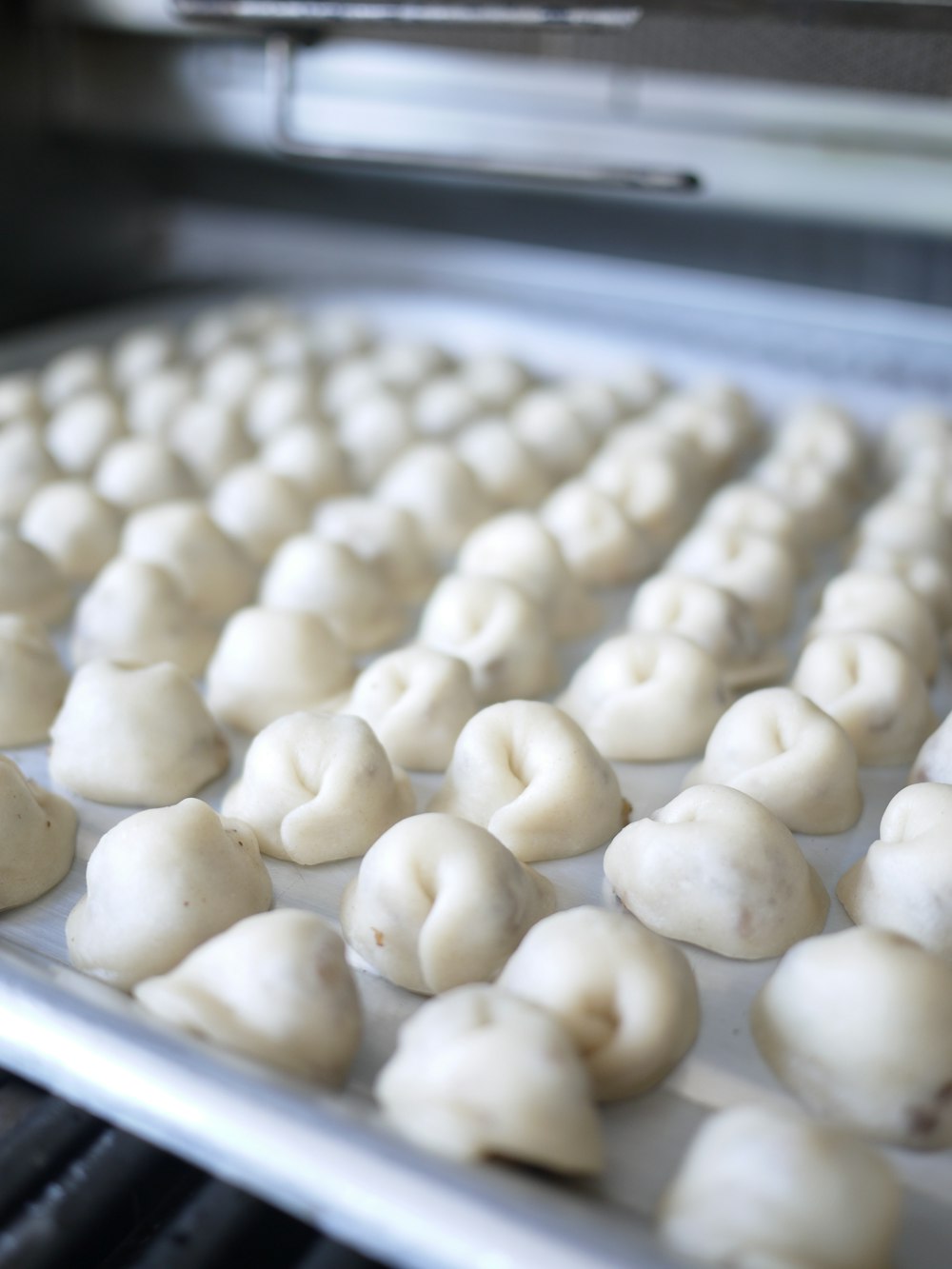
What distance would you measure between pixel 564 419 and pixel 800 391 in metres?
0.43

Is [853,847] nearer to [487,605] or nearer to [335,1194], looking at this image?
[487,605]

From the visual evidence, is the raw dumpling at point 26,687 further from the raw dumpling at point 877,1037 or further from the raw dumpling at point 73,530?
the raw dumpling at point 877,1037

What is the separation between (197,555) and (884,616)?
0.74 meters

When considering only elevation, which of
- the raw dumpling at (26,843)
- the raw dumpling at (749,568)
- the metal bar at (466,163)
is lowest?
the raw dumpling at (26,843)

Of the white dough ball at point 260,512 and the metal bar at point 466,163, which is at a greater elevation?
the metal bar at point 466,163

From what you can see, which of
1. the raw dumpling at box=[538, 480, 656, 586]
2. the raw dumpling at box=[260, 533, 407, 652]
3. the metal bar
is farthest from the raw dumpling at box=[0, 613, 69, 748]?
the metal bar

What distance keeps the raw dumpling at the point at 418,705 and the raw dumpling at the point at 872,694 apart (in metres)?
0.32

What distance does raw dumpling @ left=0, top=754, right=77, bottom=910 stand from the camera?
0.85m

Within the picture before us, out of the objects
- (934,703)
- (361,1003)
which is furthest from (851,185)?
(361,1003)

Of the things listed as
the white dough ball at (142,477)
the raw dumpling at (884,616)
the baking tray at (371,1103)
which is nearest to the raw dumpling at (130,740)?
the baking tray at (371,1103)

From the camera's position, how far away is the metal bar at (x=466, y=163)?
1.44m

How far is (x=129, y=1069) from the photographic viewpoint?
617 millimetres

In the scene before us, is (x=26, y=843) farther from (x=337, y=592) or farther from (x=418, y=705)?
(x=337, y=592)

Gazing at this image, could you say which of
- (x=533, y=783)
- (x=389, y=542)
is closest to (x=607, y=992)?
(x=533, y=783)
